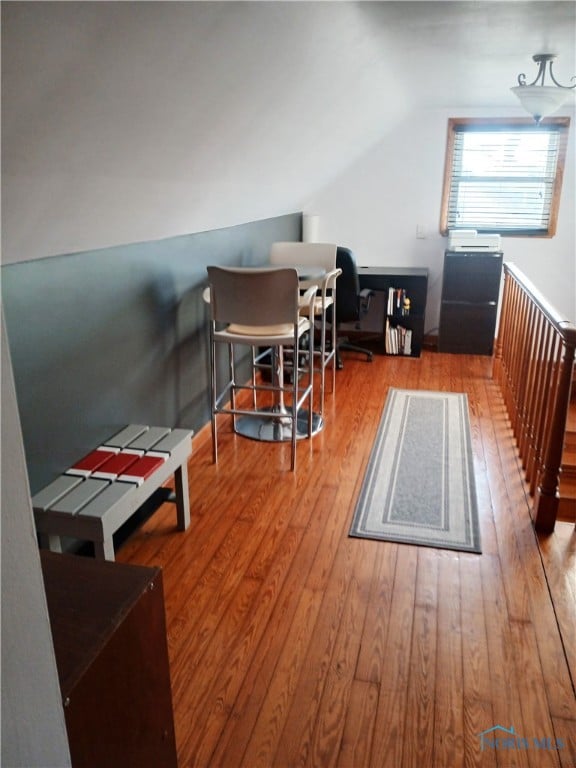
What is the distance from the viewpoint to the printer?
16.3ft

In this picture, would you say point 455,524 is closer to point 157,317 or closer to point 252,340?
point 252,340

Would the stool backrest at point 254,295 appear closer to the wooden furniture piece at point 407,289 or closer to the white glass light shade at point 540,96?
the white glass light shade at point 540,96

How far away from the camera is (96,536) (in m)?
1.88

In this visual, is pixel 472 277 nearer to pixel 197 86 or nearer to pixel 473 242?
pixel 473 242

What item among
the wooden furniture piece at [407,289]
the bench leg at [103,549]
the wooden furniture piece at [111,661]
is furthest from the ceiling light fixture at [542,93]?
the wooden furniture piece at [111,661]

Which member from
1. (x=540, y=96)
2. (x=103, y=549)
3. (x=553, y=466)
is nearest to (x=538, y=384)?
(x=553, y=466)

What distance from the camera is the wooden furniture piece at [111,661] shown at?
0.93 meters

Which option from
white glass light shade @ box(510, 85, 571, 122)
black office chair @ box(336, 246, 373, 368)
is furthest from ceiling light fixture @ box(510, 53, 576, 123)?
black office chair @ box(336, 246, 373, 368)

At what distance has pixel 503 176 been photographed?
205 inches

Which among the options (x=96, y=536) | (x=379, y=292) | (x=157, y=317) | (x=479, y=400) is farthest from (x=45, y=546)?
(x=379, y=292)

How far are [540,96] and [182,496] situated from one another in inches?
113

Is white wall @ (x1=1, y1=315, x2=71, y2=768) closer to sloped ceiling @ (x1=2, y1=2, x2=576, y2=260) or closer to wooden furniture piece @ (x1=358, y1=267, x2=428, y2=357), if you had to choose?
sloped ceiling @ (x1=2, y1=2, x2=576, y2=260)

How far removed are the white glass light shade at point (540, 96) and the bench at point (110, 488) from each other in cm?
264

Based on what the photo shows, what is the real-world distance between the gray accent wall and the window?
278cm
